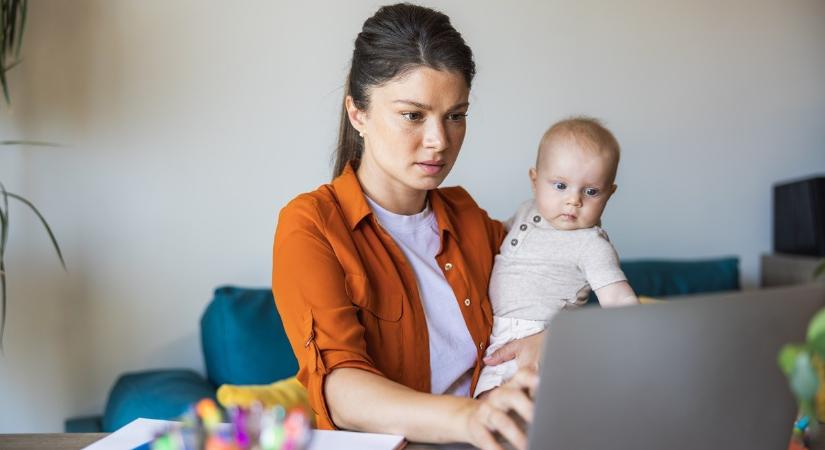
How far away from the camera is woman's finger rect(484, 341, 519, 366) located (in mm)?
1447

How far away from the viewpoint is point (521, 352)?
143 cm

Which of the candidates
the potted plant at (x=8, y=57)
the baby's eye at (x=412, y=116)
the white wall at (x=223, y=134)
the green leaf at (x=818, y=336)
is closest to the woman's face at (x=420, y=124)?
the baby's eye at (x=412, y=116)

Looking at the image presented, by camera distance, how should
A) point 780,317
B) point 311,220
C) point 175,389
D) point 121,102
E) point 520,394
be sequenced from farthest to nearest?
1. point 121,102
2. point 175,389
3. point 311,220
4. point 520,394
5. point 780,317

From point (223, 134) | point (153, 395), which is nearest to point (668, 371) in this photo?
point (153, 395)

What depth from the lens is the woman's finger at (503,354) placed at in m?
1.45

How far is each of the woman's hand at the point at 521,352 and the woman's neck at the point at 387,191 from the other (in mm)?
314

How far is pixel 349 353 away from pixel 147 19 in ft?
5.86

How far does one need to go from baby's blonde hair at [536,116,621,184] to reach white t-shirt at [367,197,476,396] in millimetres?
281

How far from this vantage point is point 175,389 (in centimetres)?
234

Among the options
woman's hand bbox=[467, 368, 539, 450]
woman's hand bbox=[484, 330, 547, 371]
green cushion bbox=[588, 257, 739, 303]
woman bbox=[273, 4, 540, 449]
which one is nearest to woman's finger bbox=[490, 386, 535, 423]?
woman's hand bbox=[467, 368, 539, 450]

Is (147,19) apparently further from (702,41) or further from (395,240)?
(702,41)

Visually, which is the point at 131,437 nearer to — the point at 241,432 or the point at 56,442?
the point at 56,442

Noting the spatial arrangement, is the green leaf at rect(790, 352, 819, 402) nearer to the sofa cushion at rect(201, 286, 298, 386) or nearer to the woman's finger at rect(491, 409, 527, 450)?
the woman's finger at rect(491, 409, 527, 450)

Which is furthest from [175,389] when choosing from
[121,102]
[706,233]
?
[706,233]
